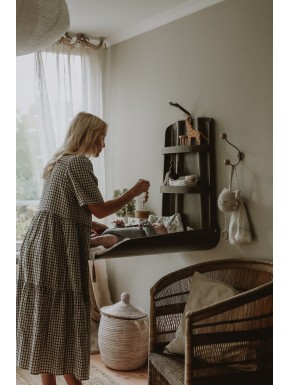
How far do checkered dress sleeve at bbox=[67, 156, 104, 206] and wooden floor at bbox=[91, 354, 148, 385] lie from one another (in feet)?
4.48

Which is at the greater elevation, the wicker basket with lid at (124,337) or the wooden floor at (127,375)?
the wicker basket with lid at (124,337)

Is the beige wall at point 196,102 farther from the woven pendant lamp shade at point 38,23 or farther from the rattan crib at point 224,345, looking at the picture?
the woven pendant lamp shade at point 38,23

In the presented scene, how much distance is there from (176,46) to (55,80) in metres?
1.06

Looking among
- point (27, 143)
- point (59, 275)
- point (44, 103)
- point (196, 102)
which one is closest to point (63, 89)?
point (44, 103)

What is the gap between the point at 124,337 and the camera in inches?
126

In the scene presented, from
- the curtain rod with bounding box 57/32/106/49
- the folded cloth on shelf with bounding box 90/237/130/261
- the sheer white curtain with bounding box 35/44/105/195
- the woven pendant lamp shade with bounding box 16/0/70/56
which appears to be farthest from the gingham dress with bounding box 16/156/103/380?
the curtain rod with bounding box 57/32/106/49

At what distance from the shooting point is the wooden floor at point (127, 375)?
3.06 metres

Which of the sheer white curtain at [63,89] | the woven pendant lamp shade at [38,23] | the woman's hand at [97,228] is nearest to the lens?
the woven pendant lamp shade at [38,23]

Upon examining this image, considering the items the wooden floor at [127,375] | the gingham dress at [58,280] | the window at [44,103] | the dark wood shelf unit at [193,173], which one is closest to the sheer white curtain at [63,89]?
the window at [44,103]

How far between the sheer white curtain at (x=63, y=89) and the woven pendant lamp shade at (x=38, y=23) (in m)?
1.90

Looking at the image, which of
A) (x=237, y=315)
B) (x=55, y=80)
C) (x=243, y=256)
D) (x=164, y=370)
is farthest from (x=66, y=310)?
(x=55, y=80)

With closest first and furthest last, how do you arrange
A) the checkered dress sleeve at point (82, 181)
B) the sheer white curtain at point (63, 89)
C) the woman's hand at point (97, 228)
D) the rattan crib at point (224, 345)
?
the rattan crib at point (224, 345)
the checkered dress sleeve at point (82, 181)
the woman's hand at point (97, 228)
the sheer white curtain at point (63, 89)

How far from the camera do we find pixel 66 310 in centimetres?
229
